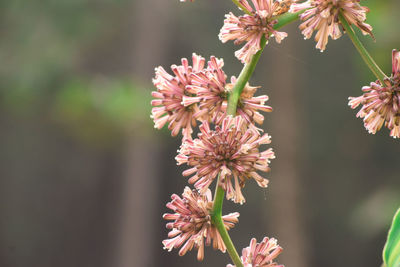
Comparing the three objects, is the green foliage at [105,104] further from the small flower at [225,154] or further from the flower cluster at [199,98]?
the small flower at [225,154]

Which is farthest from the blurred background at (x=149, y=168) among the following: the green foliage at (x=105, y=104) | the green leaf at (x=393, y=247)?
the green leaf at (x=393, y=247)

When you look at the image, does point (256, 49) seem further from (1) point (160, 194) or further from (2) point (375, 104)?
(1) point (160, 194)

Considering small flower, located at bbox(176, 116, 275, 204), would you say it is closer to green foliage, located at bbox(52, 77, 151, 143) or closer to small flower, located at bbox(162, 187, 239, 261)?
small flower, located at bbox(162, 187, 239, 261)

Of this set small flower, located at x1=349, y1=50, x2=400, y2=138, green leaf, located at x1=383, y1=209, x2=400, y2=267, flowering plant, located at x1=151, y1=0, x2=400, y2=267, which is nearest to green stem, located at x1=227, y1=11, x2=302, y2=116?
flowering plant, located at x1=151, y1=0, x2=400, y2=267

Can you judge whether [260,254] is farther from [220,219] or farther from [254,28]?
[254,28]

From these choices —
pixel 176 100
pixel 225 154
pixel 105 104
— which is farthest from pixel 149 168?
pixel 225 154

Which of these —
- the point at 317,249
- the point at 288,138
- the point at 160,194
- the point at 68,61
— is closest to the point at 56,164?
the point at 160,194
